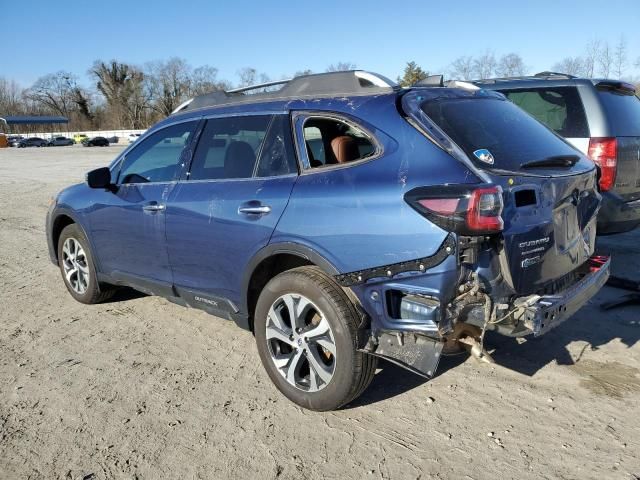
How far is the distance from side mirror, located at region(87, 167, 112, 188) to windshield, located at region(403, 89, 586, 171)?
2.76m

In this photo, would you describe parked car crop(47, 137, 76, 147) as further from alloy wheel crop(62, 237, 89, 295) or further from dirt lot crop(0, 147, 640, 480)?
dirt lot crop(0, 147, 640, 480)

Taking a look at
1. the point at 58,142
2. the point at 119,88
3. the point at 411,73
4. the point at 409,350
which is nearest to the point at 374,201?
the point at 409,350

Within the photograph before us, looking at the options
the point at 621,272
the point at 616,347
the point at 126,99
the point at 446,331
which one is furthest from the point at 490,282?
the point at 126,99

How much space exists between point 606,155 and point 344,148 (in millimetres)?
3179

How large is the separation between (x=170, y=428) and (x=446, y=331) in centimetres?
166

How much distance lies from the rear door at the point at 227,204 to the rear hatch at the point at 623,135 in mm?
3487

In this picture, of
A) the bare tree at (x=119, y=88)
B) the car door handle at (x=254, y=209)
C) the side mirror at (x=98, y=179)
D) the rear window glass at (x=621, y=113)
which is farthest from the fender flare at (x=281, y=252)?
the bare tree at (x=119, y=88)

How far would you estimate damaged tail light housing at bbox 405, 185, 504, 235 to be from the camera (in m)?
2.59

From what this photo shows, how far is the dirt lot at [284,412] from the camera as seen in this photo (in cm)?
275

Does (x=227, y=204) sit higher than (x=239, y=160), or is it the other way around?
(x=239, y=160)

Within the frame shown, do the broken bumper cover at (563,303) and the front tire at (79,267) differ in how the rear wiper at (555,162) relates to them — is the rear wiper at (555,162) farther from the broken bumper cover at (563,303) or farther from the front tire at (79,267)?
the front tire at (79,267)

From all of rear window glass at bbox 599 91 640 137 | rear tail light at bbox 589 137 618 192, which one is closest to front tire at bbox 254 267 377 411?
rear tail light at bbox 589 137 618 192

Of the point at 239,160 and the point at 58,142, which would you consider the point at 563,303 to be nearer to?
the point at 239,160

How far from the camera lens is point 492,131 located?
3.15 meters
